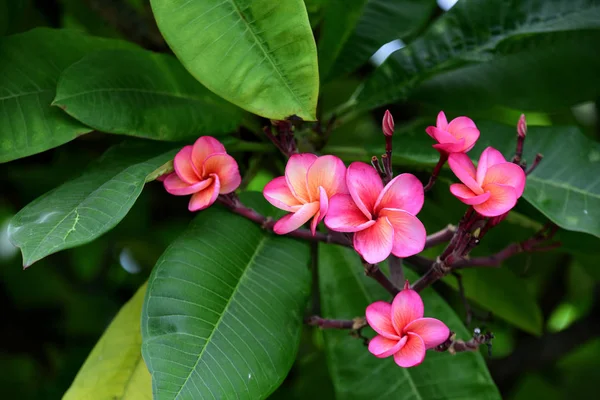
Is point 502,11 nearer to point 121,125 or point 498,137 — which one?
point 498,137

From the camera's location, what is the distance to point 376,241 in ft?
1.93

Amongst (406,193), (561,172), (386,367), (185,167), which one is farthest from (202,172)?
(561,172)

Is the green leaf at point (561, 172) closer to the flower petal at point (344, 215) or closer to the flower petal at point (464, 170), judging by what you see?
the flower petal at point (464, 170)

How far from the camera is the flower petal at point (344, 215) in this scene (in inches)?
23.2

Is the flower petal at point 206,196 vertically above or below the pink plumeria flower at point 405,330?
above

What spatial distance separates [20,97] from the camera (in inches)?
31.4

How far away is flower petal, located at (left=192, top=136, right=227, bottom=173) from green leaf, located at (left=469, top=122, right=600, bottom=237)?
1.24ft

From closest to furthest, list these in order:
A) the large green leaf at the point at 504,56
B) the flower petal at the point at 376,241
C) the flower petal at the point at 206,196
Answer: the flower petal at the point at 376,241 < the flower petal at the point at 206,196 < the large green leaf at the point at 504,56

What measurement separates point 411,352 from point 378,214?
0.13 meters

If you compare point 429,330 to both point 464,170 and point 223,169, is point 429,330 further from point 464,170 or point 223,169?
point 223,169

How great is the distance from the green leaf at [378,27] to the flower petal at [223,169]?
0.40 meters

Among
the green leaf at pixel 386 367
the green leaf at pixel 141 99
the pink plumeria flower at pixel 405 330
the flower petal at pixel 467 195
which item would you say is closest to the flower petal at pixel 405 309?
the pink plumeria flower at pixel 405 330

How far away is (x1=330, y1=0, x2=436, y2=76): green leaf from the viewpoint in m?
1.05

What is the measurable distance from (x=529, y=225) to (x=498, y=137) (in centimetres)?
17
